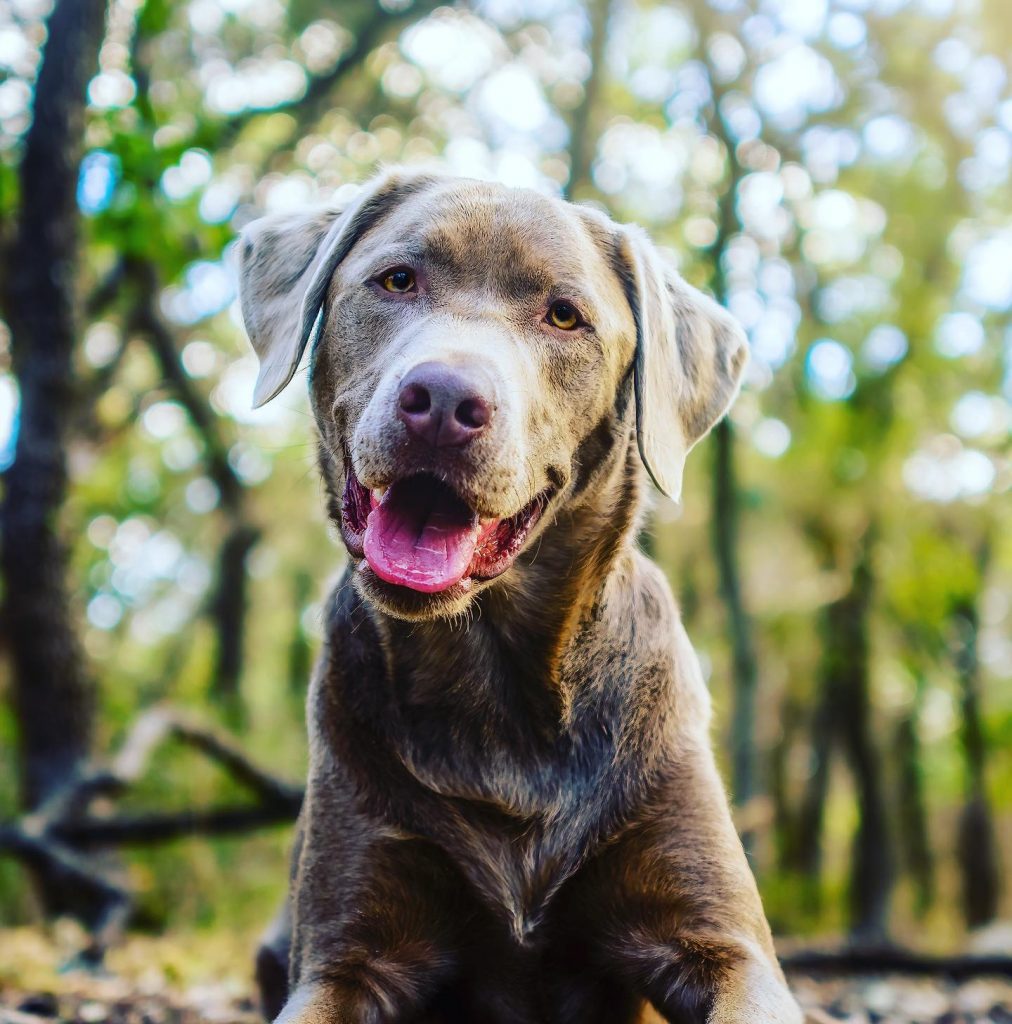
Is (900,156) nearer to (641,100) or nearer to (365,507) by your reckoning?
(641,100)

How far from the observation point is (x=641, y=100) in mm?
18156

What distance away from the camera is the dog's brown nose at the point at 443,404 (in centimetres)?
295

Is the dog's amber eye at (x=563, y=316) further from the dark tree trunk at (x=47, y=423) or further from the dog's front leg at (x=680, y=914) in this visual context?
the dark tree trunk at (x=47, y=423)

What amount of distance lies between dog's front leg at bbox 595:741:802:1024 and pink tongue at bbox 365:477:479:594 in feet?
3.12

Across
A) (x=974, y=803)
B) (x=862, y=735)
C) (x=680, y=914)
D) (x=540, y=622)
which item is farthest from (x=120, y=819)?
(x=974, y=803)

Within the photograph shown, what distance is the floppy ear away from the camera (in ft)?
12.3

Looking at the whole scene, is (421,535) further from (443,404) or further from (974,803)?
(974,803)

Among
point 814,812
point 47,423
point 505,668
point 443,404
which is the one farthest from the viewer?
point 814,812

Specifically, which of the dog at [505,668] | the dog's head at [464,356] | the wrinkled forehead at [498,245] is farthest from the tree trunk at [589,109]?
the dog at [505,668]

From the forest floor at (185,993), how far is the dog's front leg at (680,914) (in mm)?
1086

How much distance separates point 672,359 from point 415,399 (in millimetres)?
1194

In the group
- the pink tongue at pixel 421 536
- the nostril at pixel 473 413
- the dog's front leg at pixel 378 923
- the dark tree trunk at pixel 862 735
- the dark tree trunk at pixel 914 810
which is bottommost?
the dark tree trunk at pixel 914 810

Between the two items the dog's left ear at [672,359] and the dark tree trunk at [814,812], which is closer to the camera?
the dog's left ear at [672,359]

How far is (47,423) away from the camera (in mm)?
9172
